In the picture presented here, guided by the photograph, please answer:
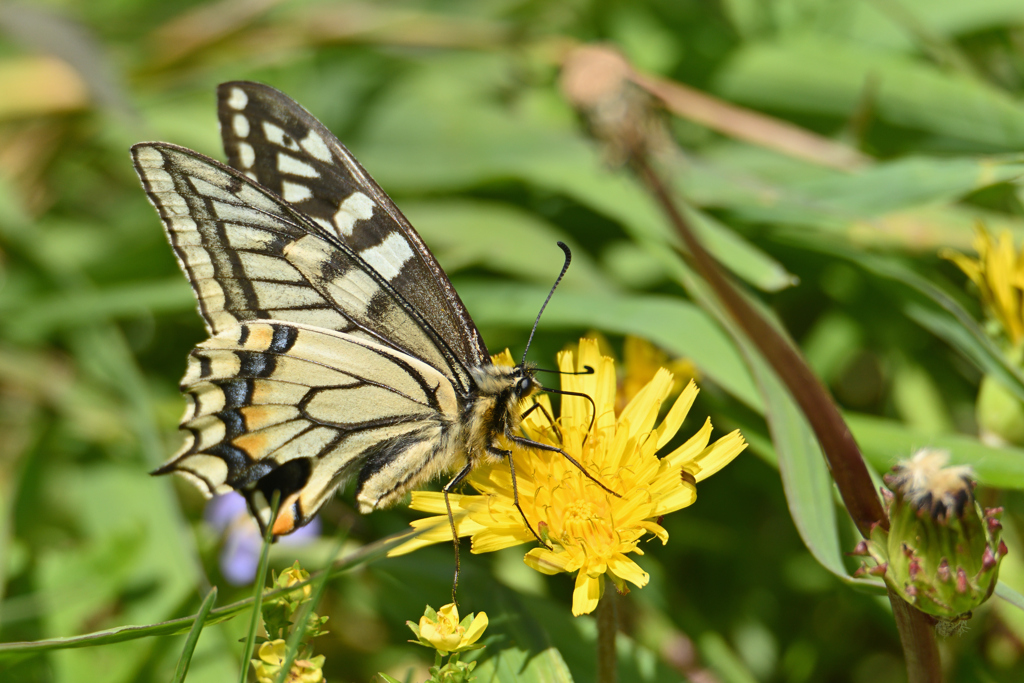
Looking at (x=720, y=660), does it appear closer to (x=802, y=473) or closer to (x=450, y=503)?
(x=802, y=473)

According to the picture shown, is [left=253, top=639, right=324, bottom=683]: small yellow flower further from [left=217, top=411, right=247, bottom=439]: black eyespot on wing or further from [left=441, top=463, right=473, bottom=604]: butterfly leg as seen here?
[left=217, top=411, right=247, bottom=439]: black eyespot on wing

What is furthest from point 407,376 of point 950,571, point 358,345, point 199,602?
point 950,571

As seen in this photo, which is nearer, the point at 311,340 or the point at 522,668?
the point at 522,668

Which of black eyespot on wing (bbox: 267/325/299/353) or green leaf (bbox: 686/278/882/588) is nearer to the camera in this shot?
green leaf (bbox: 686/278/882/588)

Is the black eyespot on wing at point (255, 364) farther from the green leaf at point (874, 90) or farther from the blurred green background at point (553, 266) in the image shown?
the green leaf at point (874, 90)

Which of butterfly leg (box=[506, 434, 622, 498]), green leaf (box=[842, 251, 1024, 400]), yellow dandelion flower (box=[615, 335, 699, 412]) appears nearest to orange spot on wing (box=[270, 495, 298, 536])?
butterfly leg (box=[506, 434, 622, 498])

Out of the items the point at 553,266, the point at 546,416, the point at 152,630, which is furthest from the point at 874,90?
the point at 152,630

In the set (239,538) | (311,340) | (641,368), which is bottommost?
(239,538)
